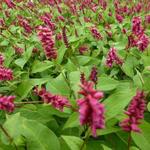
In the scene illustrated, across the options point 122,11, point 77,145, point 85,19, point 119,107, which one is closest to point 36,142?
point 77,145

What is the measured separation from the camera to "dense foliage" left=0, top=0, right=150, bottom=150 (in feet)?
6.07

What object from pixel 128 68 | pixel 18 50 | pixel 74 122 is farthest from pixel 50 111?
pixel 18 50

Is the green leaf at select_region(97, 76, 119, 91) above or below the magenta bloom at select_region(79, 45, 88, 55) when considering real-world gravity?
below

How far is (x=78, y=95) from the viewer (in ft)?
9.64

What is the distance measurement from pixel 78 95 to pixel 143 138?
27.6 inches

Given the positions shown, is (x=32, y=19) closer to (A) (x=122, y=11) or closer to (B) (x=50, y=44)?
(A) (x=122, y=11)

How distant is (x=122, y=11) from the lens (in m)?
6.65

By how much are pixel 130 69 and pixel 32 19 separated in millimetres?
3798

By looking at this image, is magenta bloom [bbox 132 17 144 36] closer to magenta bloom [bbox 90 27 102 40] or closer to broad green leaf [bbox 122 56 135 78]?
broad green leaf [bbox 122 56 135 78]

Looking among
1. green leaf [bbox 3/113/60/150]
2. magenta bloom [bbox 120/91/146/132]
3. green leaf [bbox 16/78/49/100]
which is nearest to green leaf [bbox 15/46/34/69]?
green leaf [bbox 16/78/49/100]

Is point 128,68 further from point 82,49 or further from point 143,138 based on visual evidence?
point 143,138

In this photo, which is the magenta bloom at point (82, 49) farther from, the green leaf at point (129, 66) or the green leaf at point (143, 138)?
the green leaf at point (143, 138)

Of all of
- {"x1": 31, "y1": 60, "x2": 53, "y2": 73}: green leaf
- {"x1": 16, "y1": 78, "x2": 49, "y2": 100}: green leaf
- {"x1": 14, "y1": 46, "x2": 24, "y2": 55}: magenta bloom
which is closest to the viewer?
{"x1": 16, "y1": 78, "x2": 49, "y2": 100}: green leaf

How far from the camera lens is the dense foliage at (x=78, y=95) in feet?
6.07
